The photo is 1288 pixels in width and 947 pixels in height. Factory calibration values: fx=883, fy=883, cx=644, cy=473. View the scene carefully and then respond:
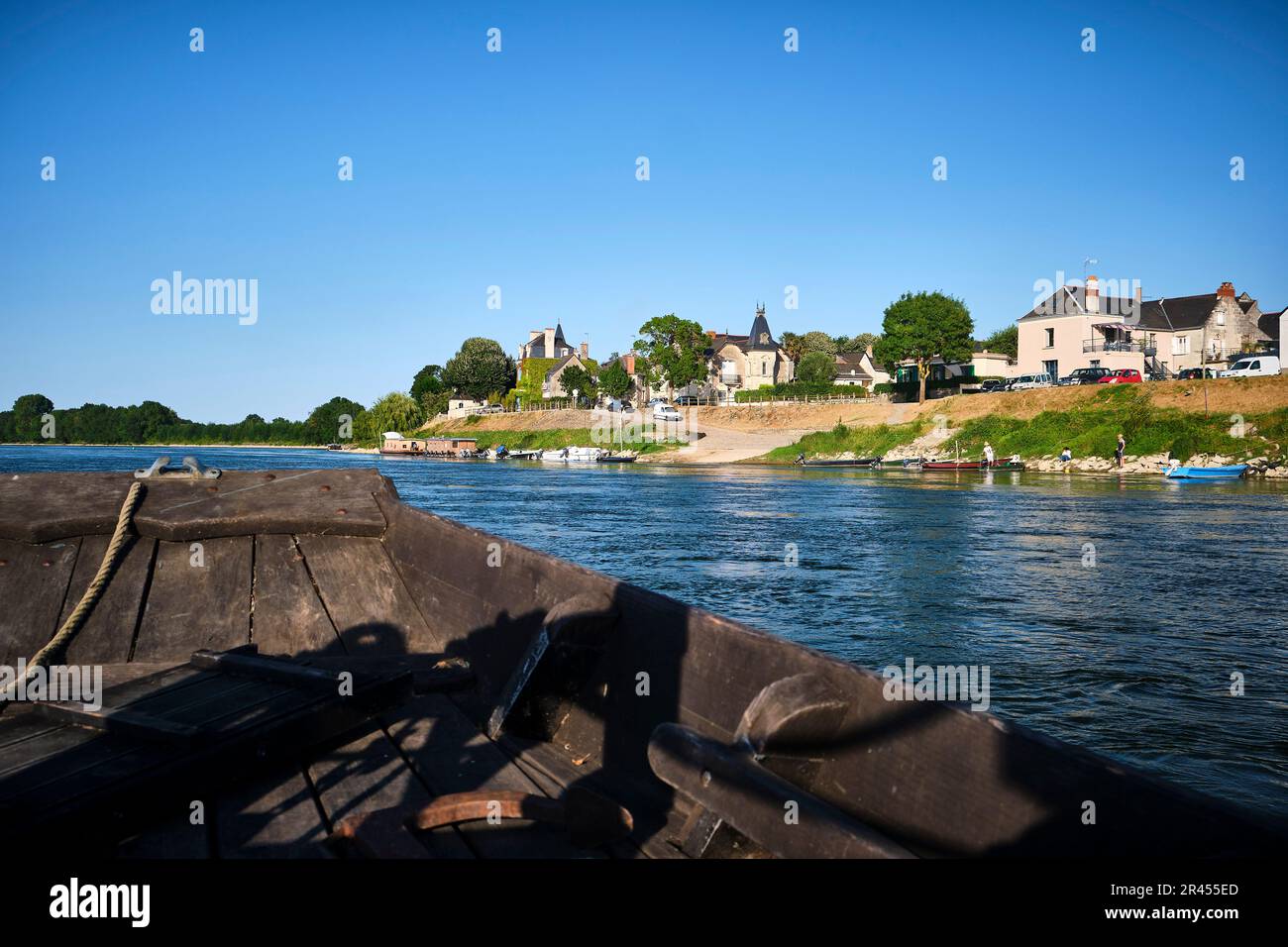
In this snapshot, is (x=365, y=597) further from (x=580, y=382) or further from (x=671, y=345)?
(x=580, y=382)

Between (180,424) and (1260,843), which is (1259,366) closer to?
(1260,843)

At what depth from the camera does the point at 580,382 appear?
123 meters

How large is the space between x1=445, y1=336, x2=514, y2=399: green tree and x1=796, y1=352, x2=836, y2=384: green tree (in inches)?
1963

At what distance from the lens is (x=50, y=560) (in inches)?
208

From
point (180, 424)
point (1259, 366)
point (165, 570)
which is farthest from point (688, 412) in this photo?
point (180, 424)

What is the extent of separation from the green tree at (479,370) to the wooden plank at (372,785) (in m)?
139

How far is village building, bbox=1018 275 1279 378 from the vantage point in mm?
73688

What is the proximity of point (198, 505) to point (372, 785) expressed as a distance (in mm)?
3413

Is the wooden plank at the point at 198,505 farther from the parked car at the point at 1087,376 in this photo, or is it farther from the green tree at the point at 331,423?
the green tree at the point at 331,423

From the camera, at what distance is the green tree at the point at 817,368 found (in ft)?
380

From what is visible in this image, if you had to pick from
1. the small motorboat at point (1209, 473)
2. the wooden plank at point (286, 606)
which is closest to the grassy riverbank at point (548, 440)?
the small motorboat at point (1209, 473)
